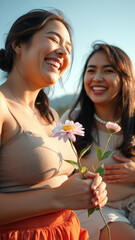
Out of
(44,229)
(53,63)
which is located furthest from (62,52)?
(44,229)

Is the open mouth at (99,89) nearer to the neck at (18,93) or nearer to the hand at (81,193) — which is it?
the neck at (18,93)

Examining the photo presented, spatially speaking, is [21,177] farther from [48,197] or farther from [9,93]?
[9,93]

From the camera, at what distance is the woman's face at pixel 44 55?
5.03 feet

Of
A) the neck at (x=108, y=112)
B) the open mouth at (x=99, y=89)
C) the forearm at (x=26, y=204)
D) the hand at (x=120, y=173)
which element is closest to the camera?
the forearm at (x=26, y=204)

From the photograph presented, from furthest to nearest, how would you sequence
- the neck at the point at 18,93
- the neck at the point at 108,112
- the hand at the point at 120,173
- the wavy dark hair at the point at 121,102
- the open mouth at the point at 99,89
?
the neck at the point at 108,112 → the open mouth at the point at 99,89 → the wavy dark hair at the point at 121,102 → the hand at the point at 120,173 → the neck at the point at 18,93

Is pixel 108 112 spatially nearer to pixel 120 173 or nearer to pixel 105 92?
pixel 105 92

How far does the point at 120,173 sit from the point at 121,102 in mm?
844

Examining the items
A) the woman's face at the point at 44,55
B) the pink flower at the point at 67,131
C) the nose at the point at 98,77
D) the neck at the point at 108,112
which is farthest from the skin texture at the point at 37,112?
the neck at the point at 108,112

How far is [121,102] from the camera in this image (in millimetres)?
2732

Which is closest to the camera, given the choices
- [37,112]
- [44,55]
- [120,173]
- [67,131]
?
[67,131]

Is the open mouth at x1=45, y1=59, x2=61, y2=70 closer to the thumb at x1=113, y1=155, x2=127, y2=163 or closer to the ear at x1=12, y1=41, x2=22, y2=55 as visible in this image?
the ear at x1=12, y1=41, x2=22, y2=55

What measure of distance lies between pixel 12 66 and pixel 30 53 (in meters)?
0.21

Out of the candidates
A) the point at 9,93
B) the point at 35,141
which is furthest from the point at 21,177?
the point at 9,93

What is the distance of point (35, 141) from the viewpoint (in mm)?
1380
